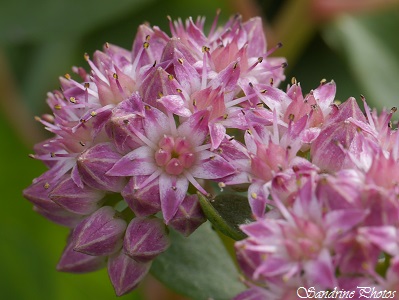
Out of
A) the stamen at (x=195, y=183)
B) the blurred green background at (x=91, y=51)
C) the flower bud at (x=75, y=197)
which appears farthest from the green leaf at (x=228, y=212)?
the blurred green background at (x=91, y=51)

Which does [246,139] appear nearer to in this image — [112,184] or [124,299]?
[112,184]

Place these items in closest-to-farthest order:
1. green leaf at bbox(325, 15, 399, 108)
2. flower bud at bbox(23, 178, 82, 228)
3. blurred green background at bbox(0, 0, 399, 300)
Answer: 1. flower bud at bbox(23, 178, 82, 228)
2. blurred green background at bbox(0, 0, 399, 300)
3. green leaf at bbox(325, 15, 399, 108)

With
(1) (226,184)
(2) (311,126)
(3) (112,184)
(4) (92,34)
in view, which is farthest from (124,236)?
(4) (92,34)

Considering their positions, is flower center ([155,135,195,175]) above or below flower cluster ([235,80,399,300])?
below

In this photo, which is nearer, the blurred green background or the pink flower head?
the pink flower head

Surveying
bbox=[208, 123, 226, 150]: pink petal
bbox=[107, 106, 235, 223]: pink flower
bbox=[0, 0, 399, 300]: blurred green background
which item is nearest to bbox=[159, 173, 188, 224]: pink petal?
bbox=[107, 106, 235, 223]: pink flower

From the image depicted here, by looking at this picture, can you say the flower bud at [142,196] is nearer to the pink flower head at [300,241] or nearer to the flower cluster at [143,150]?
the flower cluster at [143,150]

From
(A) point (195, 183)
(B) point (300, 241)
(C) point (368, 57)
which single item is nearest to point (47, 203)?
(A) point (195, 183)

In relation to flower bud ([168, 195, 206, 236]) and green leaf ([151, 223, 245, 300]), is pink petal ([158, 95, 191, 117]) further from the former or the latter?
green leaf ([151, 223, 245, 300])
